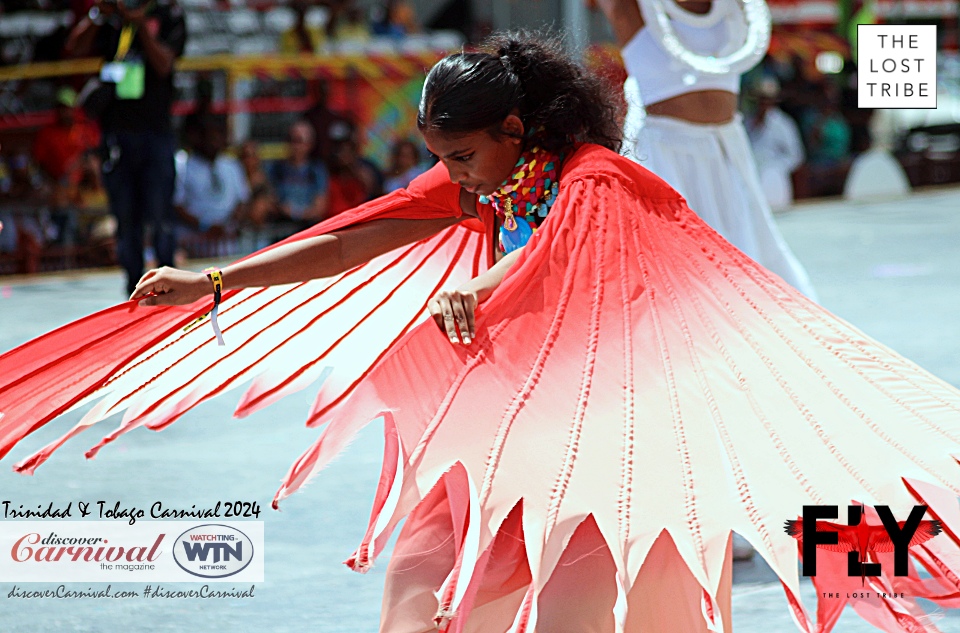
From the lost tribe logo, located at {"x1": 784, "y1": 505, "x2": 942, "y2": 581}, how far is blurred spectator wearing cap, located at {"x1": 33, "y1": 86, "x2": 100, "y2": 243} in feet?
24.2

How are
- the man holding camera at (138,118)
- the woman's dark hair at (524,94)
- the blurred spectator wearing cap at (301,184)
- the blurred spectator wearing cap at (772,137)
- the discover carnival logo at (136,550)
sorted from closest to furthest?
1. the woman's dark hair at (524,94)
2. the discover carnival logo at (136,550)
3. the man holding camera at (138,118)
4. the blurred spectator wearing cap at (301,184)
5. the blurred spectator wearing cap at (772,137)

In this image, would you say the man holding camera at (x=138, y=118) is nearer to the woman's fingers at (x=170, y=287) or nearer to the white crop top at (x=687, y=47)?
the white crop top at (x=687, y=47)

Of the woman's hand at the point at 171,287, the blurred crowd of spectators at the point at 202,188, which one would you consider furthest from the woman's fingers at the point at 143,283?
the blurred crowd of spectators at the point at 202,188

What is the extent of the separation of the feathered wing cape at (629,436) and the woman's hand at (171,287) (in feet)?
1.09

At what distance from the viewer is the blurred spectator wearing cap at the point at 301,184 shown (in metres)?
9.53

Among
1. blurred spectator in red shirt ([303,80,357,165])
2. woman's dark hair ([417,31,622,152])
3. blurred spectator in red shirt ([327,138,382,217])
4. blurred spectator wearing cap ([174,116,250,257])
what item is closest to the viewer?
woman's dark hair ([417,31,622,152])

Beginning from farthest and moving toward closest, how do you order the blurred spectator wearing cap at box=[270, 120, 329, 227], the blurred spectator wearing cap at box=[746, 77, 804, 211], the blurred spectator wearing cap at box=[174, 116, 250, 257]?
the blurred spectator wearing cap at box=[746, 77, 804, 211] → the blurred spectator wearing cap at box=[270, 120, 329, 227] → the blurred spectator wearing cap at box=[174, 116, 250, 257]

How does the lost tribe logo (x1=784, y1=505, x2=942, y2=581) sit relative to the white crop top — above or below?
below

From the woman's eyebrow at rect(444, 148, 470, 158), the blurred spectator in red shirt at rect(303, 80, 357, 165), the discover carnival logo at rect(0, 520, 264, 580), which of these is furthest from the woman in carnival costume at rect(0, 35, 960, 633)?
the blurred spectator in red shirt at rect(303, 80, 357, 165)

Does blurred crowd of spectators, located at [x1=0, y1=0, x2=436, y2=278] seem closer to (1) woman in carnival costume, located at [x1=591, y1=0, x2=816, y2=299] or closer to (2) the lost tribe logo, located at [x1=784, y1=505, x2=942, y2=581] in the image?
(1) woman in carnival costume, located at [x1=591, y1=0, x2=816, y2=299]

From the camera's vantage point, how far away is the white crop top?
366 cm

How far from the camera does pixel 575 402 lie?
222 cm

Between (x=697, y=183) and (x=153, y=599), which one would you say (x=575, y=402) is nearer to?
(x=153, y=599)

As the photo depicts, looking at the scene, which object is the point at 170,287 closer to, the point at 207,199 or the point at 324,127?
the point at 207,199
